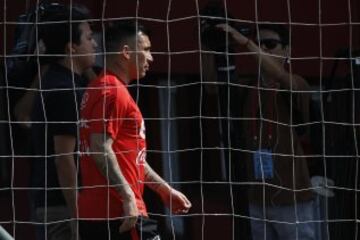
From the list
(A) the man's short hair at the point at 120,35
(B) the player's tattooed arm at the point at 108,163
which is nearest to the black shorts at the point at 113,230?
(B) the player's tattooed arm at the point at 108,163

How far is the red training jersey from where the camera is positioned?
513 cm

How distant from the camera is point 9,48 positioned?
6.71 m

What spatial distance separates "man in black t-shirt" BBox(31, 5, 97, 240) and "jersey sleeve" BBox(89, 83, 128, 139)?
165 mm

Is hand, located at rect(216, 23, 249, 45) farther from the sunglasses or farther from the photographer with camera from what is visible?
the sunglasses

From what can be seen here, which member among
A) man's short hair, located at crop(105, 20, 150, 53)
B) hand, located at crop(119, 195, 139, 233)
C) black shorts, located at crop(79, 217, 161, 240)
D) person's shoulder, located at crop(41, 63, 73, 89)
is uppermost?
man's short hair, located at crop(105, 20, 150, 53)

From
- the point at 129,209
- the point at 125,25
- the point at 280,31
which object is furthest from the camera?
the point at 280,31

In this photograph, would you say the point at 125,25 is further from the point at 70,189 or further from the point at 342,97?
the point at 342,97

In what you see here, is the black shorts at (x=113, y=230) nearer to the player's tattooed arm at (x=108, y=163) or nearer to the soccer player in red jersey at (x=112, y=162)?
the soccer player in red jersey at (x=112, y=162)

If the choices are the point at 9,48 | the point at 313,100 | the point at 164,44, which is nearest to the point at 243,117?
the point at 313,100

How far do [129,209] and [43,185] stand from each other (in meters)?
0.63

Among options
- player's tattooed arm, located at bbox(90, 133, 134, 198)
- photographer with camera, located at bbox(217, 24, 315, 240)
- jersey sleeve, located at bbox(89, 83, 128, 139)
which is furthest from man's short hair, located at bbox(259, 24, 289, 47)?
player's tattooed arm, located at bbox(90, 133, 134, 198)

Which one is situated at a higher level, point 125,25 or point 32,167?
point 125,25

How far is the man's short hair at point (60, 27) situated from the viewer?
5.54m

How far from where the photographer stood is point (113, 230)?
513 cm
